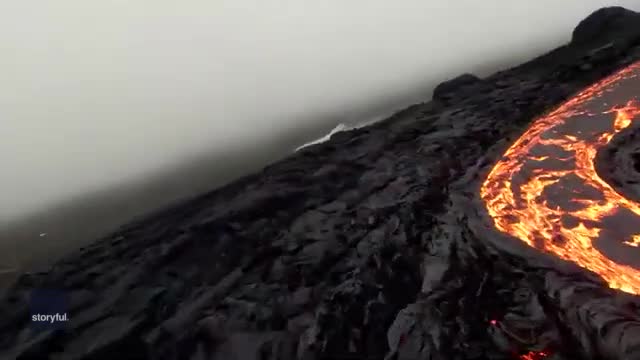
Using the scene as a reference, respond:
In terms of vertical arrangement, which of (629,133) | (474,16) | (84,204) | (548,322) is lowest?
(548,322)

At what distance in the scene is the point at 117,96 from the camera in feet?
4.78

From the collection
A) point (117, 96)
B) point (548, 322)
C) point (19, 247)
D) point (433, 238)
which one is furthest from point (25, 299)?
point (548, 322)

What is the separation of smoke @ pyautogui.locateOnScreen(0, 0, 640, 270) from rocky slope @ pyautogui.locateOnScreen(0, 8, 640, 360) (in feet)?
0.60

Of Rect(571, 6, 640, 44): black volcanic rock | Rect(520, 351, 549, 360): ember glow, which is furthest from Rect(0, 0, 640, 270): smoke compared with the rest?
Rect(520, 351, 549, 360): ember glow

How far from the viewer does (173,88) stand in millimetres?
1499

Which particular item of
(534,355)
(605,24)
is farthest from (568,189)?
(605,24)

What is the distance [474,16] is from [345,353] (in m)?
1.12

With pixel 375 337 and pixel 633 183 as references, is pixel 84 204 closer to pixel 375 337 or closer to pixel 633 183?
pixel 375 337

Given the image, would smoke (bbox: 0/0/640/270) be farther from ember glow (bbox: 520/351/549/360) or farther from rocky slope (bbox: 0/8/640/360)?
ember glow (bbox: 520/351/549/360)

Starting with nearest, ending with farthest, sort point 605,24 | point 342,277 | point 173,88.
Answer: point 342,277 → point 173,88 → point 605,24

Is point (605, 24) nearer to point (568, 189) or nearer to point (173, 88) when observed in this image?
point (568, 189)

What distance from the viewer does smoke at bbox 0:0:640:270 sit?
4.59ft

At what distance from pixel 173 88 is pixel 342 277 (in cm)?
63

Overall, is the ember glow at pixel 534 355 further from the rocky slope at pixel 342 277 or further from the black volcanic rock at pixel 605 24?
the black volcanic rock at pixel 605 24
